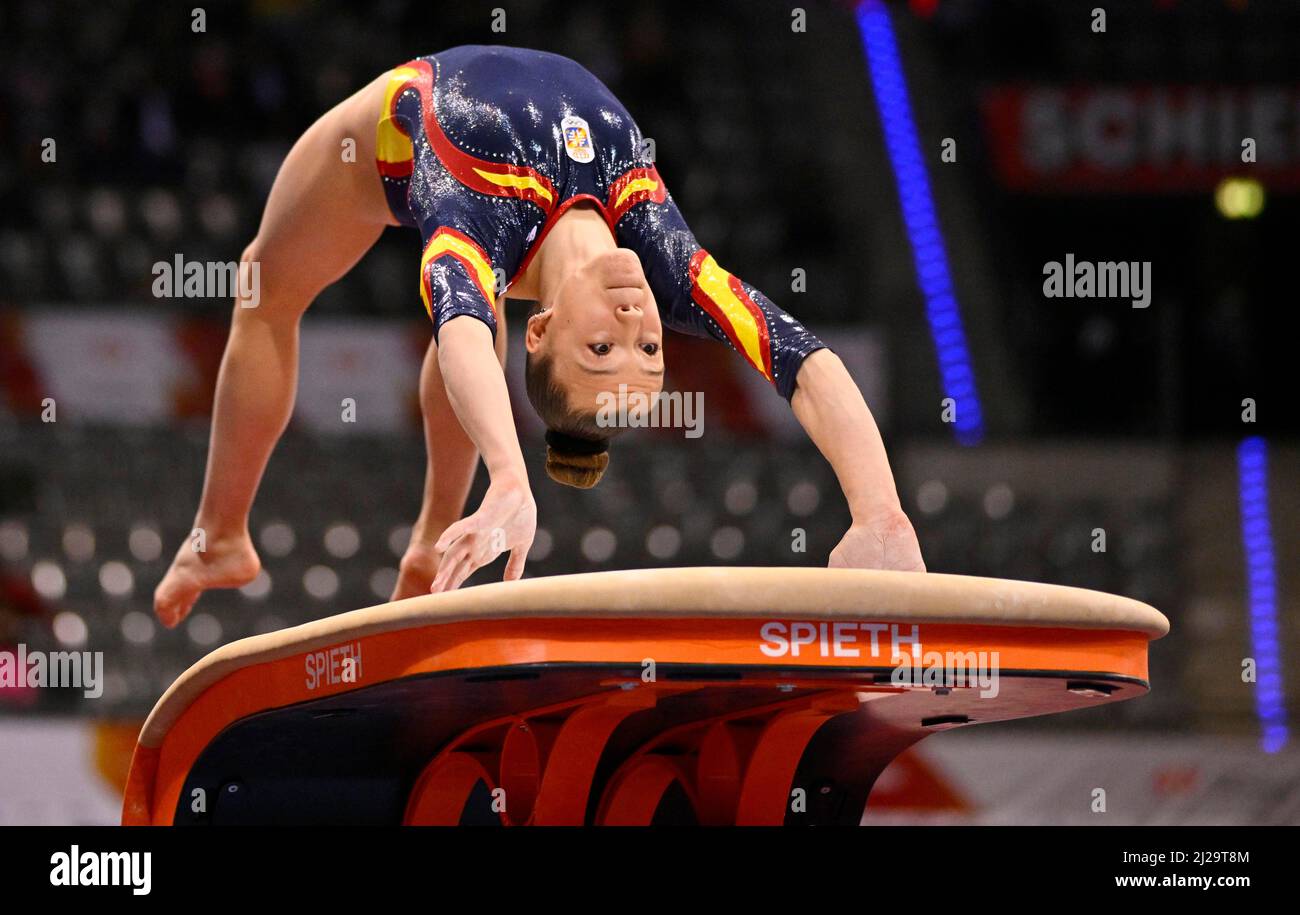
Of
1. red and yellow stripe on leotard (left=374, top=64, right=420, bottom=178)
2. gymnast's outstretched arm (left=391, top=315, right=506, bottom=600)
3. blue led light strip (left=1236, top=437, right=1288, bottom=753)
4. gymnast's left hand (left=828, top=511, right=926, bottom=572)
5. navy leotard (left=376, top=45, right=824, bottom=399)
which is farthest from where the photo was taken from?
blue led light strip (left=1236, top=437, right=1288, bottom=753)

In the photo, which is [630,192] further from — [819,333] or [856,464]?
[819,333]

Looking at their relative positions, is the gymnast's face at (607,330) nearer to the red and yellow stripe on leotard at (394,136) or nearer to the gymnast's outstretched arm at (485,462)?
the gymnast's outstretched arm at (485,462)

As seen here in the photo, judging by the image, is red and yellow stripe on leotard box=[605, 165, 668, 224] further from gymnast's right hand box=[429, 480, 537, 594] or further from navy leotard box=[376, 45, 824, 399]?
gymnast's right hand box=[429, 480, 537, 594]

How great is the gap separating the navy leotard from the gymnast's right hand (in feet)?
1.14

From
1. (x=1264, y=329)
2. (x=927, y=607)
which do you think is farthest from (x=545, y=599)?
(x=1264, y=329)

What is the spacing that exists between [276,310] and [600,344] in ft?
3.26

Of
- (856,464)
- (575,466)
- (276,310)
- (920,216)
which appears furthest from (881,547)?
(920,216)

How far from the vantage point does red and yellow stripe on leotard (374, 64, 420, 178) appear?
2.86 metres

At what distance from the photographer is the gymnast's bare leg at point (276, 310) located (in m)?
3.04

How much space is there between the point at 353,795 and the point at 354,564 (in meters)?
3.47

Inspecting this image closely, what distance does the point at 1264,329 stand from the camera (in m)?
7.67

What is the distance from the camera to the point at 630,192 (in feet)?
9.04

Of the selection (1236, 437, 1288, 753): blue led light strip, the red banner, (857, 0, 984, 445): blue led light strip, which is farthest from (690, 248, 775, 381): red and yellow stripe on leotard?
the red banner

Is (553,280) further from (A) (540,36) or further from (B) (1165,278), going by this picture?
(B) (1165,278)
